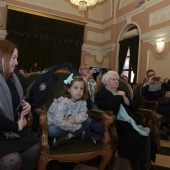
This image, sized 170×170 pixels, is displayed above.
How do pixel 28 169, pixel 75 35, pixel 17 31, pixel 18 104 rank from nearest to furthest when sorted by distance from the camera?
pixel 28 169 < pixel 18 104 < pixel 17 31 < pixel 75 35

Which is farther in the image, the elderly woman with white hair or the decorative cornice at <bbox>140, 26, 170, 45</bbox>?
the decorative cornice at <bbox>140, 26, 170, 45</bbox>

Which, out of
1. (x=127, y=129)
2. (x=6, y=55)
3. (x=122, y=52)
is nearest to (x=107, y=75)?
(x=127, y=129)

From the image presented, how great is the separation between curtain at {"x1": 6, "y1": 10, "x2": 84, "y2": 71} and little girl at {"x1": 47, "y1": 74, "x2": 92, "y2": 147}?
6.45 metres

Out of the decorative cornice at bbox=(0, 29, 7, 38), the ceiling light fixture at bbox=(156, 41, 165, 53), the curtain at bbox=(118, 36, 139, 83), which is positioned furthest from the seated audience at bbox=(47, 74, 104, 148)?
the decorative cornice at bbox=(0, 29, 7, 38)

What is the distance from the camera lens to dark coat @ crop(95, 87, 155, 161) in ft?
6.25

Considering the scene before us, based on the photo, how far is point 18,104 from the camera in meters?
1.54

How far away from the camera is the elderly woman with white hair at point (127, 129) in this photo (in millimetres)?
1910

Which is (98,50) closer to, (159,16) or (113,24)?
(113,24)

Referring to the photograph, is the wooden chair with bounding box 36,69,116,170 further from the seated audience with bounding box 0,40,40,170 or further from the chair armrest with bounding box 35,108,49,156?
the seated audience with bounding box 0,40,40,170

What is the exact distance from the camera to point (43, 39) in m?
8.41

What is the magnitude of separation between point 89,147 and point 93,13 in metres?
8.49

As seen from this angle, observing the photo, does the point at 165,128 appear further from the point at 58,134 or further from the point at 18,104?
the point at 18,104

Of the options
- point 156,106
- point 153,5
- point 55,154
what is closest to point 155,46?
point 153,5

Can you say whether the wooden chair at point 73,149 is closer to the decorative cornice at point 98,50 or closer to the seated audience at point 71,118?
the seated audience at point 71,118
